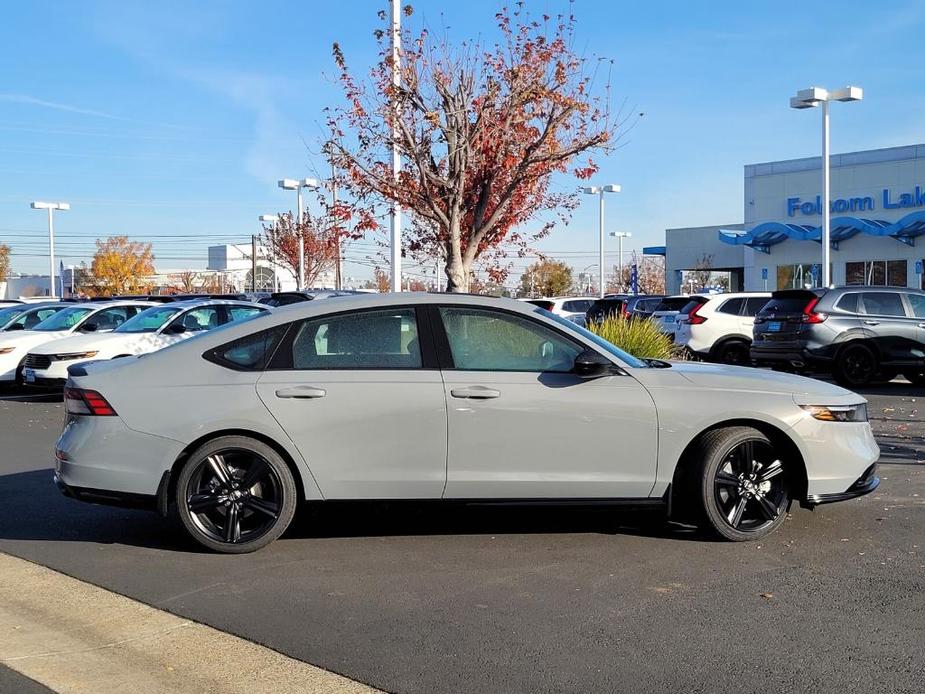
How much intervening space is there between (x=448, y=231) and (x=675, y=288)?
38.0 metres

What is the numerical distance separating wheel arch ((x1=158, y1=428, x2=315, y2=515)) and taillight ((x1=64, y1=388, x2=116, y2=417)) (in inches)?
19.5

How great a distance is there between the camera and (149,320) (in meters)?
17.2

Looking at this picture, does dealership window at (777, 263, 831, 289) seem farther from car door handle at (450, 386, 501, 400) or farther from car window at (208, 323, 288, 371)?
car window at (208, 323, 288, 371)

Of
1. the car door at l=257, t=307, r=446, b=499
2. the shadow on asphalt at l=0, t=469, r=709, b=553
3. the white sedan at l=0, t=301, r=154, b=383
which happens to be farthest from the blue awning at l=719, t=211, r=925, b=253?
the car door at l=257, t=307, r=446, b=499

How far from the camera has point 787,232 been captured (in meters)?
40.0

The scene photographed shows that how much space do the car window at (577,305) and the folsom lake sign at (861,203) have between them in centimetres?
1761

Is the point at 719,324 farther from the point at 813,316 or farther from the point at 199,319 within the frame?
Result: the point at 199,319

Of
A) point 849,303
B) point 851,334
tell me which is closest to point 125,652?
point 851,334

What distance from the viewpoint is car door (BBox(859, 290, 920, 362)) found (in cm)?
1630

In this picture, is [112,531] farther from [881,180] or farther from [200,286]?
[200,286]

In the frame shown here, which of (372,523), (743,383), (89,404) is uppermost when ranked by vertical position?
(743,383)

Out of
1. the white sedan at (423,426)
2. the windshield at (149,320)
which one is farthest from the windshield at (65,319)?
the white sedan at (423,426)

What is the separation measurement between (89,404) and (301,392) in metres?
1.31

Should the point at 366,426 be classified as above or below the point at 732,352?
below
